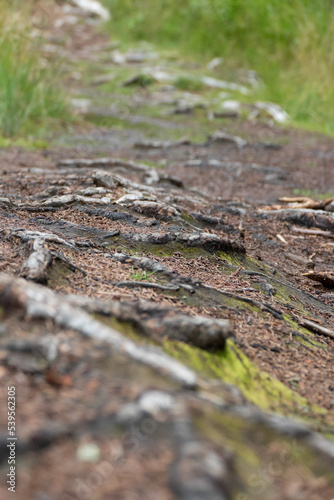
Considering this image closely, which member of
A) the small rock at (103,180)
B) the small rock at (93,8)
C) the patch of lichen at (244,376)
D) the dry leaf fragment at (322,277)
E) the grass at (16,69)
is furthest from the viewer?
the small rock at (93,8)

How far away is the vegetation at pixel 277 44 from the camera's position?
1038 centimetres

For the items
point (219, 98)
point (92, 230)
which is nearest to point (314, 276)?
point (92, 230)

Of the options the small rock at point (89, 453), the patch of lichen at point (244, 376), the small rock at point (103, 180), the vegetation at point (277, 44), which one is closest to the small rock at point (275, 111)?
the vegetation at point (277, 44)

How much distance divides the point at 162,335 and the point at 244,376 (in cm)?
42

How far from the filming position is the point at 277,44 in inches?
468

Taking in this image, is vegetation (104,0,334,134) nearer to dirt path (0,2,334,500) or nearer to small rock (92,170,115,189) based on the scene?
dirt path (0,2,334,500)

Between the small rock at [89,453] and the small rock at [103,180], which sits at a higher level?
the small rock at [89,453]

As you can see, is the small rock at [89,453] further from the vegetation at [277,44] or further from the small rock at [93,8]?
the small rock at [93,8]

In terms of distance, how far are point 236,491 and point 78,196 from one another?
3088 millimetres

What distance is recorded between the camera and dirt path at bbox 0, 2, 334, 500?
1.20 meters

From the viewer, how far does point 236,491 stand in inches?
46.3

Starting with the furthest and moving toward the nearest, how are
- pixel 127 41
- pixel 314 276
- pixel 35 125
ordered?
1. pixel 127 41
2. pixel 35 125
3. pixel 314 276

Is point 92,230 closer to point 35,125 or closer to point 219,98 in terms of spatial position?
point 35,125

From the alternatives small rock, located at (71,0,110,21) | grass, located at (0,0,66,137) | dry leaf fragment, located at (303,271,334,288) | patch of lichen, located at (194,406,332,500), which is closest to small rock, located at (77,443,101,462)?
patch of lichen, located at (194,406,332,500)
